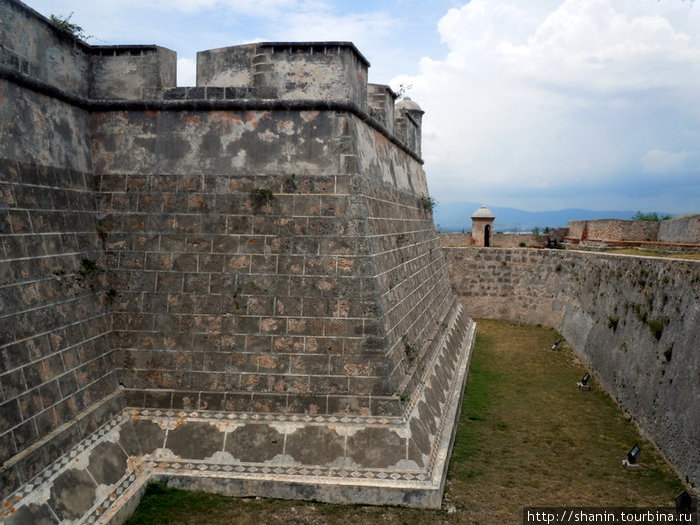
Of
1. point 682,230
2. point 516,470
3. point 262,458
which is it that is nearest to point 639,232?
point 682,230

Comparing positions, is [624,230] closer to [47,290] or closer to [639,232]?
[639,232]

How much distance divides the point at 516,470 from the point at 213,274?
514cm

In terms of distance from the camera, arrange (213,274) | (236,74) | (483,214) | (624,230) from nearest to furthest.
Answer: (213,274), (236,74), (624,230), (483,214)

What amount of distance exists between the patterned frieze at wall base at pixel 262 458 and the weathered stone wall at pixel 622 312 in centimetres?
A: 385

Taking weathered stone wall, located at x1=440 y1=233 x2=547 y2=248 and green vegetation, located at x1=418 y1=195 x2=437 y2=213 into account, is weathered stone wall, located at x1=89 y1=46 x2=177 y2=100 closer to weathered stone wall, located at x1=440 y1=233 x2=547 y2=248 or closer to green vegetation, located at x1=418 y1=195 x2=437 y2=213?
green vegetation, located at x1=418 y1=195 x2=437 y2=213

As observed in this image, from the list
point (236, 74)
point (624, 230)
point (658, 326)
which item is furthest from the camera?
point (624, 230)

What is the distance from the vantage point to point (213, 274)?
736 centimetres

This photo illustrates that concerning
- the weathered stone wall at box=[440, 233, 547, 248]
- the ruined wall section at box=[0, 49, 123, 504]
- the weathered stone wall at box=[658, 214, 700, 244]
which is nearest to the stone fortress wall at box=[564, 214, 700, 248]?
the weathered stone wall at box=[658, 214, 700, 244]

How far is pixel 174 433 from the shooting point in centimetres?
690

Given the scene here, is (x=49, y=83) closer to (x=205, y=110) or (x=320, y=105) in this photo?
(x=205, y=110)

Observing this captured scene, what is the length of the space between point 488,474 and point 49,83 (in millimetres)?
7771

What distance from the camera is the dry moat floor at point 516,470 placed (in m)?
6.17

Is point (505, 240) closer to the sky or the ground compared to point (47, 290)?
closer to the sky

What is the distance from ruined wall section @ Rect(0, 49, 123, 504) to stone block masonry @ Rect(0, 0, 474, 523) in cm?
3
